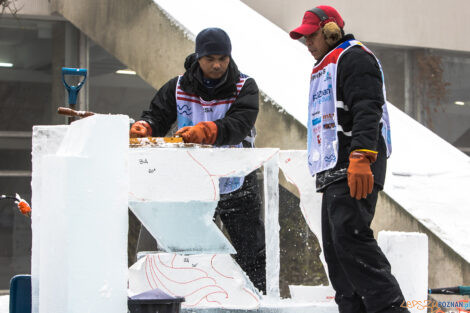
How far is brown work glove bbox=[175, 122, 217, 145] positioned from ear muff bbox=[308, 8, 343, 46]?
67cm

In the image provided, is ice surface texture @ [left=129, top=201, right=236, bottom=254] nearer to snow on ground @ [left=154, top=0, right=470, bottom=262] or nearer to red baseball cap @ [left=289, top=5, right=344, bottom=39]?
red baseball cap @ [left=289, top=5, right=344, bottom=39]

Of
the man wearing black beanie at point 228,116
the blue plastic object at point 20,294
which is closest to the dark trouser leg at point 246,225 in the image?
the man wearing black beanie at point 228,116

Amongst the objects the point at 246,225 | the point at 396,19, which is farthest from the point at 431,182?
the point at 396,19

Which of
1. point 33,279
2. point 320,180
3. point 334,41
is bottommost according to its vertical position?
point 33,279

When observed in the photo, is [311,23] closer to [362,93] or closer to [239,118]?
[362,93]

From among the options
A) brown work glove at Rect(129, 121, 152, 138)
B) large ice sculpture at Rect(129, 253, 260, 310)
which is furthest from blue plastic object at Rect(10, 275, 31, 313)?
brown work glove at Rect(129, 121, 152, 138)

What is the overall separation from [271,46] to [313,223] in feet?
13.0

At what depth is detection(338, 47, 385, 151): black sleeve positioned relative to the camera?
10.5ft

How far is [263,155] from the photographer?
142 inches

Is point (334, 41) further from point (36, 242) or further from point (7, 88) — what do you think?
point (7, 88)

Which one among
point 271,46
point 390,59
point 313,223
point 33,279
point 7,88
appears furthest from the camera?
point 390,59

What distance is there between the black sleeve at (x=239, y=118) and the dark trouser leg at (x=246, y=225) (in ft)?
0.84

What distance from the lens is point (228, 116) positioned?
387 cm

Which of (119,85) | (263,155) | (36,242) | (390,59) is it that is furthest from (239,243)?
(390,59)
